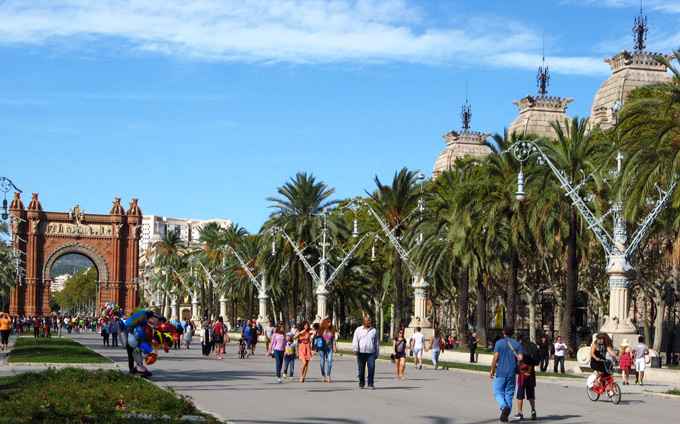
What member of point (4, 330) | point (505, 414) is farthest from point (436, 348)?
point (4, 330)

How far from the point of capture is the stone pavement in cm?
1434

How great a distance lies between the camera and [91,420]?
1181 cm

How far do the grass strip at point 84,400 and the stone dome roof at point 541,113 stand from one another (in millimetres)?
63580

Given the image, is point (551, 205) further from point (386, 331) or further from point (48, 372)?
point (386, 331)

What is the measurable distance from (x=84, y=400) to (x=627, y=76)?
186 feet

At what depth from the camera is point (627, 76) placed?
6388 cm

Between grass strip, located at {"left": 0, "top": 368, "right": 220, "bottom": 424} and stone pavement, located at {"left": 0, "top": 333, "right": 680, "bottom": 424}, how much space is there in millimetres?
876

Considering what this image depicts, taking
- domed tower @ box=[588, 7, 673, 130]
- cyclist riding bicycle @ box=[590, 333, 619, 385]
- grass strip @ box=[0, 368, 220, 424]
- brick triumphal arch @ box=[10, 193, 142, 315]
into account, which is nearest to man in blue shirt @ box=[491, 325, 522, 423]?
cyclist riding bicycle @ box=[590, 333, 619, 385]

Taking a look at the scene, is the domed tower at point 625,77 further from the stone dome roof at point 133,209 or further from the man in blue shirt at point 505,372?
the stone dome roof at point 133,209

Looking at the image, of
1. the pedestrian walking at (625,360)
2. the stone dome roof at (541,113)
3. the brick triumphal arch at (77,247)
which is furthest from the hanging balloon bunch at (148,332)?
the brick triumphal arch at (77,247)

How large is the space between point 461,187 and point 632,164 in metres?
13.1

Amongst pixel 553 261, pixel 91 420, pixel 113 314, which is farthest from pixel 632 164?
pixel 113 314

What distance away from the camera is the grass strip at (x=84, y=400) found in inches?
476

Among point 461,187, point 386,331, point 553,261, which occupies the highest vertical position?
point 461,187
